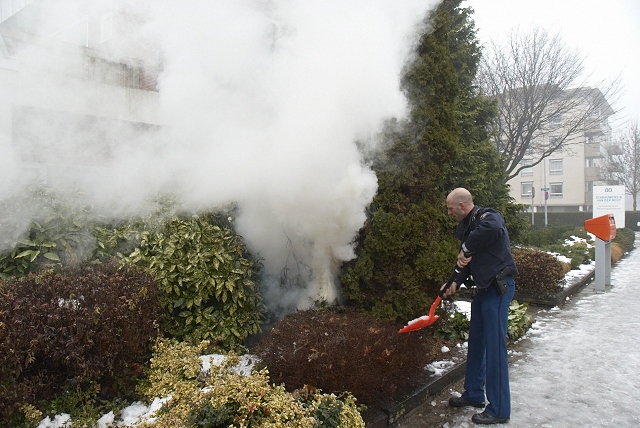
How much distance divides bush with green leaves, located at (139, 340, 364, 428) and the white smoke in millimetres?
1459

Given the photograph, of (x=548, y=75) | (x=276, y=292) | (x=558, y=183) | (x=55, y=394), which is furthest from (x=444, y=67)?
(x=558, y=183)

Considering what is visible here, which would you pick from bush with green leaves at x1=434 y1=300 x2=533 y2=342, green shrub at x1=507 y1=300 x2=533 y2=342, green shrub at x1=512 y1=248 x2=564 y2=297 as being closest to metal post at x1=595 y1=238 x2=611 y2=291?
green shrub at x1=512 y1=248 x2=564 y2=297

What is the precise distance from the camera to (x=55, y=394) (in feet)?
8.73

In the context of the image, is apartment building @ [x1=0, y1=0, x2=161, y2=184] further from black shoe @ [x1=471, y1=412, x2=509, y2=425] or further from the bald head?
black shoe @ [x1=471, y1=412, x2=509, y2=425]

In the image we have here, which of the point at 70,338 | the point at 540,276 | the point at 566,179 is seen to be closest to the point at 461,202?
the point at 70,338

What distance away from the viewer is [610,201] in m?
12.6

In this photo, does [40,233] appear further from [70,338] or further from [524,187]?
[524,187]

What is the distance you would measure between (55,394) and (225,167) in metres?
2.13

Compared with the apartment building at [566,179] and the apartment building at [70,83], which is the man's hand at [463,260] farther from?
the apartment building at [566,179]

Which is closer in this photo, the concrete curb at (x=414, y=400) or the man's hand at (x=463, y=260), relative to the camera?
the concrete curb at (x=414, y=400)

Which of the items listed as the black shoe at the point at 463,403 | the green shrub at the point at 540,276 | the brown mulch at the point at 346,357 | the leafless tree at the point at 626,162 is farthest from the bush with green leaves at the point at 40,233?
the leafless tree at the point at 626,162

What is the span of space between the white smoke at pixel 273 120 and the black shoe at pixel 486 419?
155cm

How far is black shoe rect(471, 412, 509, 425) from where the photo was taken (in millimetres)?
3195

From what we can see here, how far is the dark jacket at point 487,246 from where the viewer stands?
324 centimetres
